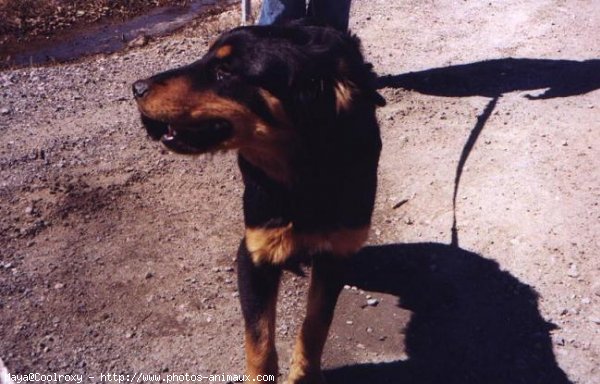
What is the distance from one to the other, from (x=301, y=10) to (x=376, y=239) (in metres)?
1.84

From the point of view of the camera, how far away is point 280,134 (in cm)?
269

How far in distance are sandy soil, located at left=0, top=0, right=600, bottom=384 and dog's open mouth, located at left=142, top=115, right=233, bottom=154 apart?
131 centimetres

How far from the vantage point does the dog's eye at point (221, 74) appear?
271 cm

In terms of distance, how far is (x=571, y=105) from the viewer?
5.73 meters

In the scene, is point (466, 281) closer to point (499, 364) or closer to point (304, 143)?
point (499, 364)

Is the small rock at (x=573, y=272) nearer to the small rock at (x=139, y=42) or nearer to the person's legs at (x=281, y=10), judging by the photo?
the person's legs at (x=281, y=10)

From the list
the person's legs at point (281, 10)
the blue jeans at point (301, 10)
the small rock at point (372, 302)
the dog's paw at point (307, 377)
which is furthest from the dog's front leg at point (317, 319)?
the person's legs at point (281, 10)

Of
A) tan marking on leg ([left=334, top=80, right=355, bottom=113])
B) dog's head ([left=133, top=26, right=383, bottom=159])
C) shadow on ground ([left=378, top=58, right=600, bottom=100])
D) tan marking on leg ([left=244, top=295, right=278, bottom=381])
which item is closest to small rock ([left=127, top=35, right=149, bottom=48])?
shadow on ground ([left=378, top=58, right=600, bottom=100])

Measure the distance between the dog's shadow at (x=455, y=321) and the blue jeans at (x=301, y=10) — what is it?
1.77 m

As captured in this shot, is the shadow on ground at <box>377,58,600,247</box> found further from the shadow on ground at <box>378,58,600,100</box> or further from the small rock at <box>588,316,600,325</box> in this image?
the small rock at <box>588,316,600,325</box>

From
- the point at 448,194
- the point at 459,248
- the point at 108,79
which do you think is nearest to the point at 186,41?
the point at 108,79

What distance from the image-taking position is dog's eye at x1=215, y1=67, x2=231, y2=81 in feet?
8.89

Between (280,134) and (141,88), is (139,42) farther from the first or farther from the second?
(280,134)

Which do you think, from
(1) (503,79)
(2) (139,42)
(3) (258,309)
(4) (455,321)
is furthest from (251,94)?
(2) (139,42)
